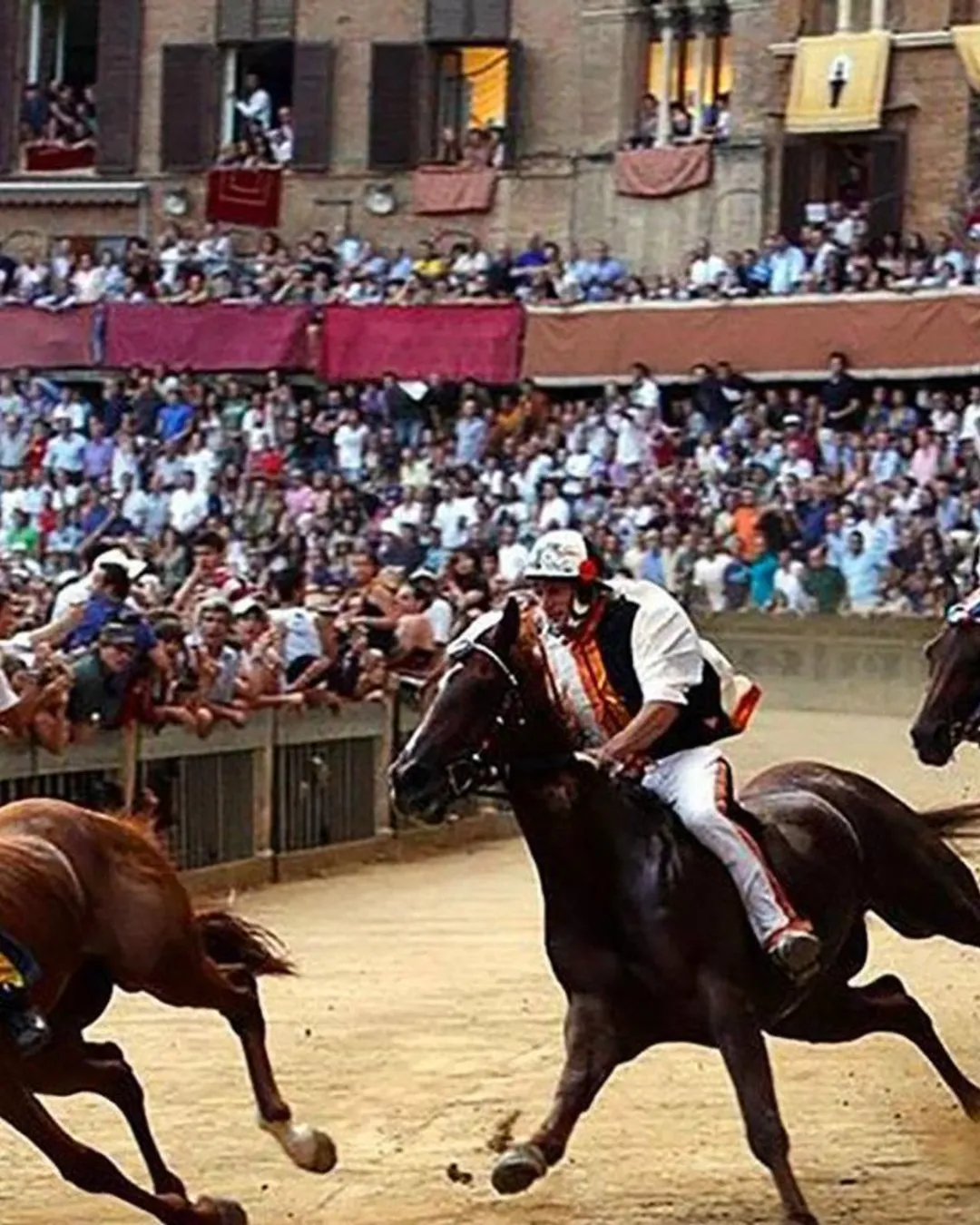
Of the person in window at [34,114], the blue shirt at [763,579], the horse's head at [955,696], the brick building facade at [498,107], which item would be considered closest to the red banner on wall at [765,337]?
the brick building facade at [498,107]

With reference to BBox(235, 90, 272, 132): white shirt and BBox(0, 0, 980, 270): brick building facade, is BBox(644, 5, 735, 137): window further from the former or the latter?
BBox(235, 90, 272, 132): white shirt

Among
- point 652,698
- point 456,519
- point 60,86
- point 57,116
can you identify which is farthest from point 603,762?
point 60,86

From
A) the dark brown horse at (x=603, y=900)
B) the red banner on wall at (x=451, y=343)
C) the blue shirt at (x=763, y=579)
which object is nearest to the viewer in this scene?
the dark brown horse at (x=603, y=900)

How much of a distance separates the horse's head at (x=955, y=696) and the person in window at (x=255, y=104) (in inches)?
1364

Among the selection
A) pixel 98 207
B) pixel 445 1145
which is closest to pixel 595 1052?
pixel 445 1145

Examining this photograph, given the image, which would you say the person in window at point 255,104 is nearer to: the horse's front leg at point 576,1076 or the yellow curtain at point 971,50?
the yellow curtain at point 971,50

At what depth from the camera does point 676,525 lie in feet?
100.0

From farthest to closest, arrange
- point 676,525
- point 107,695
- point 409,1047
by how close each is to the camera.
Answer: point 676,525 → point 107,695 → point 409,1047

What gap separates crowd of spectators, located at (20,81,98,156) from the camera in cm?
4591

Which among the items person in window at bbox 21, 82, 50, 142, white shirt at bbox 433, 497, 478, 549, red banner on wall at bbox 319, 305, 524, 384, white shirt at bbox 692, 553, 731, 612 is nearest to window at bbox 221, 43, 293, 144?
person in window at bbox 21, 82, 50, 142

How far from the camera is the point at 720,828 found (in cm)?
916

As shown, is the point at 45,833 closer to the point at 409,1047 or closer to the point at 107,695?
the point at 409,1047

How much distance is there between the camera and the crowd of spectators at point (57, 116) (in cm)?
4591

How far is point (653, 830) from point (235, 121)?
37.3 meters
